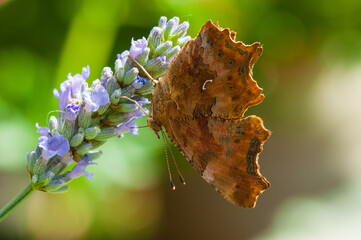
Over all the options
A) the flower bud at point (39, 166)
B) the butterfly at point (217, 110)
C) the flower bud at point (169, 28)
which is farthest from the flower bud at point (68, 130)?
the flower bud at point (169, 28)

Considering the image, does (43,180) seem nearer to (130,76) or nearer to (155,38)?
(130,76)

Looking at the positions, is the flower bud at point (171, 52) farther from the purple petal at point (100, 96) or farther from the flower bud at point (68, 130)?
the flower bud at point (68, 130)

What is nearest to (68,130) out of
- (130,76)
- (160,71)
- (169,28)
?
(130,76)

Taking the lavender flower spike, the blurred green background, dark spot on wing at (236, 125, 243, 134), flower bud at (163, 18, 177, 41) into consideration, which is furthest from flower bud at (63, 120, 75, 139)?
the blurred green background

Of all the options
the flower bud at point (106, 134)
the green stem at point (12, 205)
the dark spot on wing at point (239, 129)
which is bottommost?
the green stem at point (12, 205)

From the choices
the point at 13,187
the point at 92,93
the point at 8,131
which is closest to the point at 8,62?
the point at 8,131

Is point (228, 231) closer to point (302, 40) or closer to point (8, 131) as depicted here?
point (302, 40)
